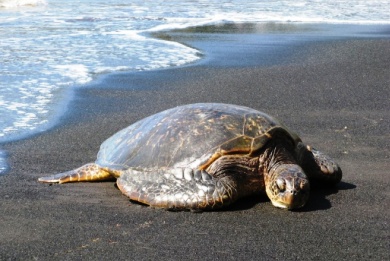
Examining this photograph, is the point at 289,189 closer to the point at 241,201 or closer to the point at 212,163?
the point at 241,201

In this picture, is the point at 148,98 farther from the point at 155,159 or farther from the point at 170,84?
the point at 155,159

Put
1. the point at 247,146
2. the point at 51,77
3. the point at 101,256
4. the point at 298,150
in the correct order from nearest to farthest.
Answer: the point at 101,256
the point at 247,146
the point at 298,150
the point at 51,77

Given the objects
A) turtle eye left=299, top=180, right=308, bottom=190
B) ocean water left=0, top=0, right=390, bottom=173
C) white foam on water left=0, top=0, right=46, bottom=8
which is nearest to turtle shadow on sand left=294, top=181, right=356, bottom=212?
turtle eye left=299, top=180, right=308, bottom=190

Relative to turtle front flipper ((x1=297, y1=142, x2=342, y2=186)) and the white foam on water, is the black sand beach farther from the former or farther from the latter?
the white foam on water

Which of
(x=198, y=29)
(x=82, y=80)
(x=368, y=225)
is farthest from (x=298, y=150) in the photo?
(x=198, y=29)

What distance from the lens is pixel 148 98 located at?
744cm

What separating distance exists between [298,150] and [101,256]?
5.53 ft

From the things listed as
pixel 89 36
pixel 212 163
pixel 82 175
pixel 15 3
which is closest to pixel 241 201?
pixel 212 163

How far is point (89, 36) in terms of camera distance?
1256 centimetres

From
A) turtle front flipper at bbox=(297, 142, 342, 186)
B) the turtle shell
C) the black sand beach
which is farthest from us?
turtle front flipper at bbox=(297, 142, 342, 186)

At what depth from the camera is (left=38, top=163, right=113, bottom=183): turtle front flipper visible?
4.57 metres

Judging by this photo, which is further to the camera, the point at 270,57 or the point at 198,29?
the point at 198,29

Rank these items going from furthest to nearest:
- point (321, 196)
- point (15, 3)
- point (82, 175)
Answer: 1. point (15, 3)
2. point (82, 175)
3. point (321, 196)

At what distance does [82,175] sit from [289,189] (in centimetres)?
151
